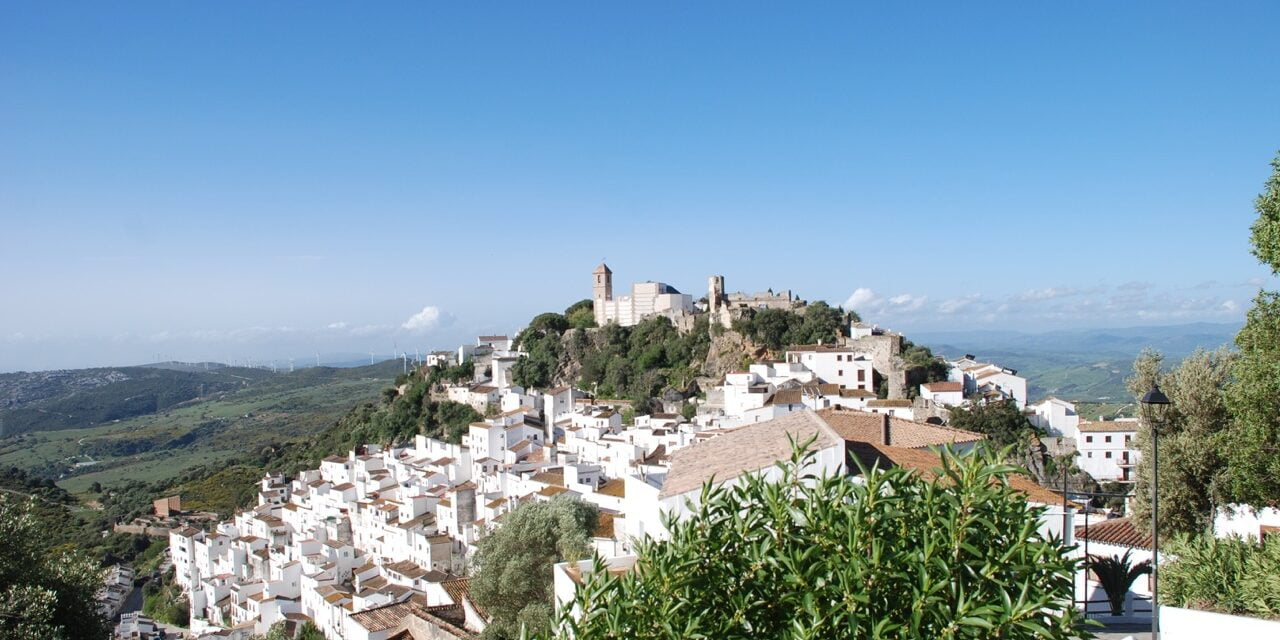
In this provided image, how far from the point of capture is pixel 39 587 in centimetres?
1090

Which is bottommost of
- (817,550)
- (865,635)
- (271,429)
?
(271,429)

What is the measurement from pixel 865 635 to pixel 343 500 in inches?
1668

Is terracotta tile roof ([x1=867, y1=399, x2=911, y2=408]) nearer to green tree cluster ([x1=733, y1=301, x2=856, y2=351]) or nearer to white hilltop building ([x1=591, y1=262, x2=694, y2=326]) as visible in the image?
green tree cluster ([x1=733, y1=301, x2=856, y2=351])

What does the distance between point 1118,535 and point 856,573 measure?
1353 centimetres

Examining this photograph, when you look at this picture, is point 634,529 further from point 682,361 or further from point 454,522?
point 682,361

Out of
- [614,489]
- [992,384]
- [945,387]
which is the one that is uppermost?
[945,387]

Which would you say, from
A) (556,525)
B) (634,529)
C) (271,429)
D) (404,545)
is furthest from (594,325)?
(271,429)

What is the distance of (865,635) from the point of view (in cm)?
492

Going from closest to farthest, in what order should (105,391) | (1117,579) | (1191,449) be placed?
(1117,579) → (1191,449) → (105,391)

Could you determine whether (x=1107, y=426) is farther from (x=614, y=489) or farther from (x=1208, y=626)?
(x=1208, y=626)

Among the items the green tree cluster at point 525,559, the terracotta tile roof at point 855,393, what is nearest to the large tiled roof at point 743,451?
the green tree cluster at point 525,559

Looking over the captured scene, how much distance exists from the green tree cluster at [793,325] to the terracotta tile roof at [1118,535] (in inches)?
1290

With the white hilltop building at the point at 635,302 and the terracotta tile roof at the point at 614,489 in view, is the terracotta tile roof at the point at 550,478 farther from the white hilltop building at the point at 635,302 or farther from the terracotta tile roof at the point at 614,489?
the white hilltop building at the point at 635,302

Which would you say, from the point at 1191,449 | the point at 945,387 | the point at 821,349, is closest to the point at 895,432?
the point at 1191,449
